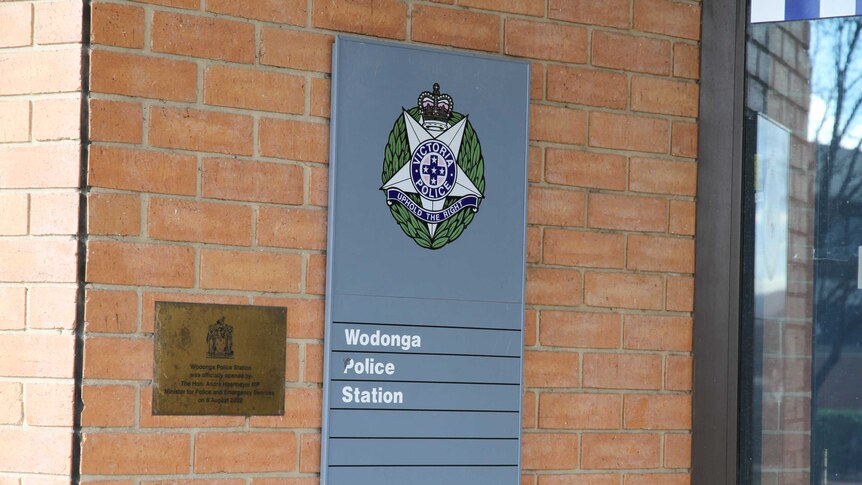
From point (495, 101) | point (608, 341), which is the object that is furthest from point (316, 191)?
point (608, 341)

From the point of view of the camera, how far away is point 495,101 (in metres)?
3.03

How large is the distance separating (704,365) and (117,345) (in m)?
1.66

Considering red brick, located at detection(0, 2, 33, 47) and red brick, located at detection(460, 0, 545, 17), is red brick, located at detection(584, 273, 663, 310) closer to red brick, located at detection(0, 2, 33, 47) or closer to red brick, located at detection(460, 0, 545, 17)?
red brick, located at detection(460, 0, 545, 17)

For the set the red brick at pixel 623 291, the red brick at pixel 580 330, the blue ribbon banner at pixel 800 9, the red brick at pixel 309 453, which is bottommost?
the red brick at pixel 309 453

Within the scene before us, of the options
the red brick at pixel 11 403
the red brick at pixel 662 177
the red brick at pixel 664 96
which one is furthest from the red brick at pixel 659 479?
the red brick at pixel 11 403

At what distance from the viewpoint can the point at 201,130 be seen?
2750 mm

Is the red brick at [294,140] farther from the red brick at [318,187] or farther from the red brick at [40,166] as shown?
the red brick at [40,166]

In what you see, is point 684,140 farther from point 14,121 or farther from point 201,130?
point 14,121

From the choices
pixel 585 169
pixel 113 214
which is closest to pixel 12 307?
pixel 113 214

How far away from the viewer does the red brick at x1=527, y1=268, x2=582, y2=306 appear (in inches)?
122

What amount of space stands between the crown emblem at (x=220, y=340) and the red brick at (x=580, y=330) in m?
0.87

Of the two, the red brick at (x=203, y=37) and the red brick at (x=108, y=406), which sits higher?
the red brick at (x=203, y=37)

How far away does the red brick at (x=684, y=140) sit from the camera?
329 centimetres

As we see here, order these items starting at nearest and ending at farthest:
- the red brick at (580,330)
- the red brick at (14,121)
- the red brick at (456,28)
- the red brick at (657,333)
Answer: the red brick at (14,121), the red brick at (456,28), the red brick at (580,330), the red brick at (657,333)
